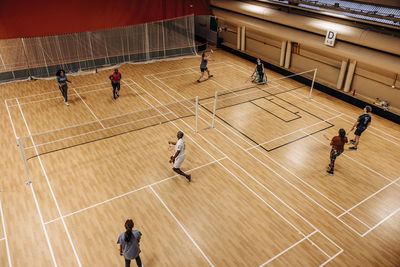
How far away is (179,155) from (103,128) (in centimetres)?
468

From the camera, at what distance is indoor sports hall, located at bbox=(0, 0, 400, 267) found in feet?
25.0

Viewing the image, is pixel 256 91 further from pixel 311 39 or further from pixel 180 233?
pixel 180 233

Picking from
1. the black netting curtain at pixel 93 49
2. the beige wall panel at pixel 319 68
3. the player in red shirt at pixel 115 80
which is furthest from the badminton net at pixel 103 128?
the beige wall panel at pixel 319 68

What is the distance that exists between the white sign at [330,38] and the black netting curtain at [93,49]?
959 centimetres

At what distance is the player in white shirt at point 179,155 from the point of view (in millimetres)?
8734

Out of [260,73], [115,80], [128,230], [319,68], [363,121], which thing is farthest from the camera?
[319,68]

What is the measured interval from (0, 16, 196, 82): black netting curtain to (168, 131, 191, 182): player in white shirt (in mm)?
11720

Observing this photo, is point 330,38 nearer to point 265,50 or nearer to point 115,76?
point 265,50

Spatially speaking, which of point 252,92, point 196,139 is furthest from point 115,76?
point 252,92

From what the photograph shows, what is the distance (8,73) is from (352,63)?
1814 cm

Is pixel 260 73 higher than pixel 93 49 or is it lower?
lower

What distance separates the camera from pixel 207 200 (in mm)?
8875

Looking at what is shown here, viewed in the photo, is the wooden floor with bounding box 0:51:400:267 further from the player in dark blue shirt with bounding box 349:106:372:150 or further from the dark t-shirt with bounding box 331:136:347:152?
the dark t-shirt with bounding box 331:136:347:152

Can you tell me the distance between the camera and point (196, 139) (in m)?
11.7
